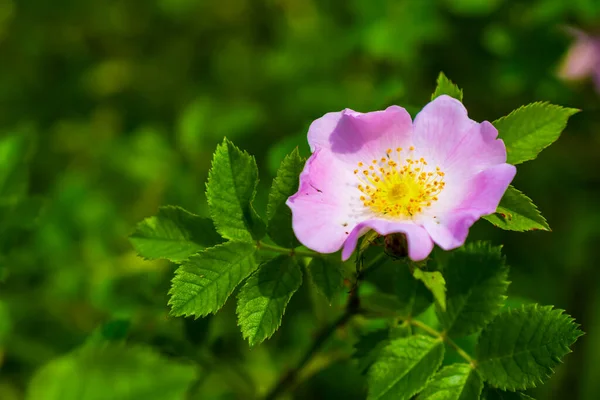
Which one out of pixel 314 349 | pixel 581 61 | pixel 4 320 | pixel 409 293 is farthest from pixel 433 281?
pixel 581 61

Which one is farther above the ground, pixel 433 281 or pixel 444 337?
pixel 433 281

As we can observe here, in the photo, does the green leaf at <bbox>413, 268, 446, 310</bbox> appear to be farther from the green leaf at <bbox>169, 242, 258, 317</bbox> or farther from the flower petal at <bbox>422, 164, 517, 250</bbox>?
the green leaf at <bbox>169, 242, 258, 317</bbox>

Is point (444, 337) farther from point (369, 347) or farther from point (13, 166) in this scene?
point (13, 166)

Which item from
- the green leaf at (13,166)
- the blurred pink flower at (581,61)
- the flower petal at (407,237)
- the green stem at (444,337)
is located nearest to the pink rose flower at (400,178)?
the flower petal at (407,237)

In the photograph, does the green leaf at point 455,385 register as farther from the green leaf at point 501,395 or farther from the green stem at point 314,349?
the green stem at point 314,349

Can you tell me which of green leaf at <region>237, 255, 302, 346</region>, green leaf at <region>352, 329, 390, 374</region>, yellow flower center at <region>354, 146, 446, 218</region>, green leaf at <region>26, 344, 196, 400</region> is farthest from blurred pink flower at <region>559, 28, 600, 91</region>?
green leaf at <region>26, 344, 196, 400</region>
